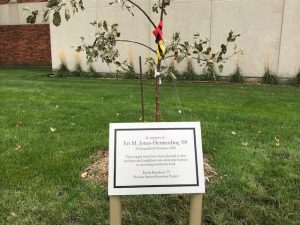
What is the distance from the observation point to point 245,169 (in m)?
4.29

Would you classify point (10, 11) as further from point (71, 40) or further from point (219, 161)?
point (219, 161)

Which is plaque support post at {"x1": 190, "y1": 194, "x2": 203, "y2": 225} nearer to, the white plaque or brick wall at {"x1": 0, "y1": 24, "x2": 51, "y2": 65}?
the white plaque

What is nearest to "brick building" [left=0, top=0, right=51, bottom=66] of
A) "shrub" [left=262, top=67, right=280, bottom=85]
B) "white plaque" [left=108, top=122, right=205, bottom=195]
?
"shrub" [left=262, top=67, right=280, bottom=85]

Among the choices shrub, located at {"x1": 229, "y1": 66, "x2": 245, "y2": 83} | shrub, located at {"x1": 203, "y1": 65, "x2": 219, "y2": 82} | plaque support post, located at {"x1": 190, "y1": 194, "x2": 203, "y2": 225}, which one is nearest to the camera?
plaque support post, located at {"x1": 190, "y1": 194, "x2": 203, "y2": 225}

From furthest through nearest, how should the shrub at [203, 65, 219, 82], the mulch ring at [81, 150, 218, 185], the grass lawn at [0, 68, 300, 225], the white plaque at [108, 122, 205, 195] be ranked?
the mulch ring at [81, 150, 218, 185]
the shrub at [203, 65, 219, 82]
the grass lawn at [0, 68, 300, 225]
the white plaque at [108, 122, 205, 195]

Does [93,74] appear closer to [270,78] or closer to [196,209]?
[270,78]

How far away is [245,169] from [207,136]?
4.10 ft

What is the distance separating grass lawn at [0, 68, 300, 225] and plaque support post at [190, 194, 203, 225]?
0.37m

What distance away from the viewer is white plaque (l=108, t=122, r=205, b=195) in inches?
110

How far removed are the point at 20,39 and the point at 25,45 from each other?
41cm

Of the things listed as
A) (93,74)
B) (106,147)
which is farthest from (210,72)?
(93,74)

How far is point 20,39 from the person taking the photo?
21125 millimetres

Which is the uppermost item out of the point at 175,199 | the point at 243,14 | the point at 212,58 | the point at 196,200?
the point at 243,14

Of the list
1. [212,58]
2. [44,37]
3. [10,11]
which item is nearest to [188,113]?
[212,58]
